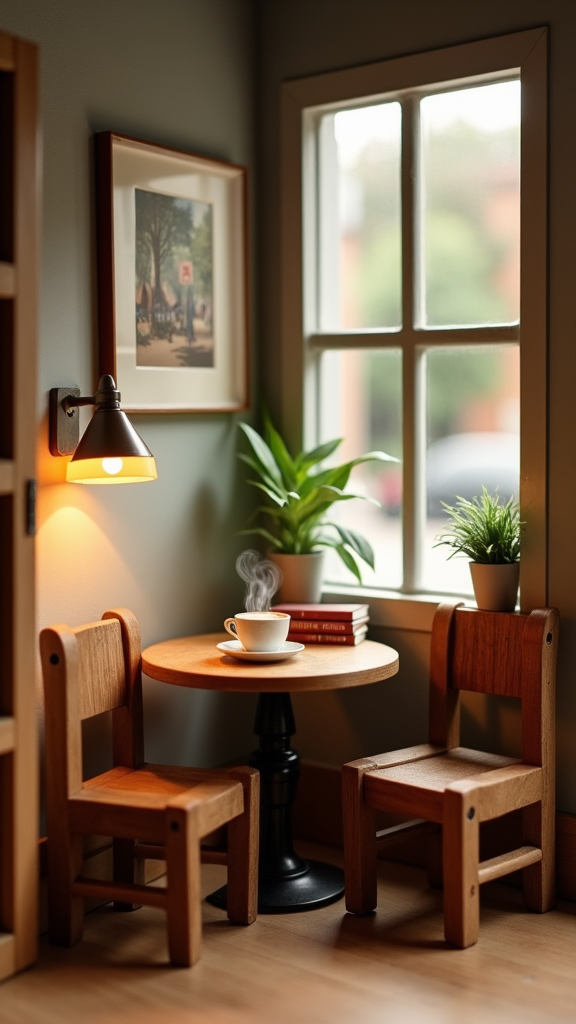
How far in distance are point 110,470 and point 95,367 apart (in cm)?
37

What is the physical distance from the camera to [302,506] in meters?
3.56

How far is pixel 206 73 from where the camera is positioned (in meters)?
3.52

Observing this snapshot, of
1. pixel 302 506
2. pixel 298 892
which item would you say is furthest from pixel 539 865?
pixel 302 506

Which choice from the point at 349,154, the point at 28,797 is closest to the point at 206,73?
the point at 349,154

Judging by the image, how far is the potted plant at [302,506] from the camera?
353 cm

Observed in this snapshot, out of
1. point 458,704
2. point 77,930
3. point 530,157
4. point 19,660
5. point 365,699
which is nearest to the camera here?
point 19,660

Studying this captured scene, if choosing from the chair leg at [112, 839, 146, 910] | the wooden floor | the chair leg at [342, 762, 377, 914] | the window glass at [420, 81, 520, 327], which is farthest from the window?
the chair leg at [112, 839, 146, 910]

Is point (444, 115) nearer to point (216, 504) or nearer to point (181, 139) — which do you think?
point (181, 139)

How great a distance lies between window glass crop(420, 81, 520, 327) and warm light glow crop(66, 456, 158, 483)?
1066 mm

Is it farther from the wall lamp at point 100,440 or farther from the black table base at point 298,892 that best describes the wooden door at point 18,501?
the black table base at point 298,892

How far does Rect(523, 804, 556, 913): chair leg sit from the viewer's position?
3062 millimetres

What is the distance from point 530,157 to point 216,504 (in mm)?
1417

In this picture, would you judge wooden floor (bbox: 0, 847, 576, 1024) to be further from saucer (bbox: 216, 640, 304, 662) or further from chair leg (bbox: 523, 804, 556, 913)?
saucer (bbox: 216, 640, 304, 662)

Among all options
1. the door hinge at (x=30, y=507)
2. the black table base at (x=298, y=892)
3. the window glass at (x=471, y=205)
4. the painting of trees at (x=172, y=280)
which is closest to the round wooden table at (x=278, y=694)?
the black table base at (x=298, y=892)
